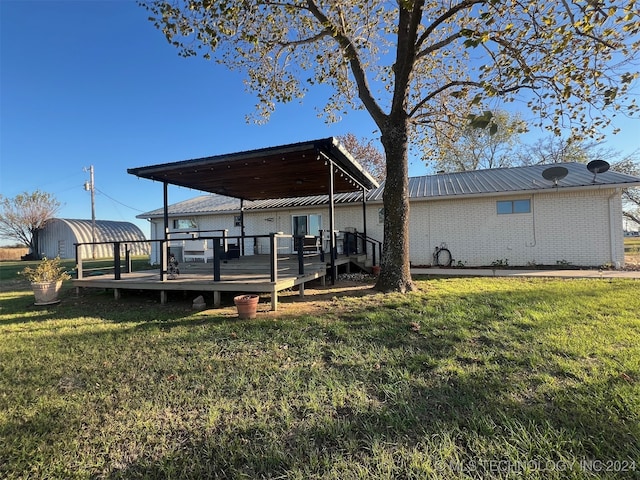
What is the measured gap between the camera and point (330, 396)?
272 centimetres

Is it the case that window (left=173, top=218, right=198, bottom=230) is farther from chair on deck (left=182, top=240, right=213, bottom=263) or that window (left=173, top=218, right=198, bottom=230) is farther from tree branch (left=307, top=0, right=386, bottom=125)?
tree branch (left=307, top=0, right=386, bottom=125)

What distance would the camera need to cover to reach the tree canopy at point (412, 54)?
564 cm

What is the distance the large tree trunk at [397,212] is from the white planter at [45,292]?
7516 millimetres

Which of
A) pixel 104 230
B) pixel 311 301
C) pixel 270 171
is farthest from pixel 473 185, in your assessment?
pixel 104 230

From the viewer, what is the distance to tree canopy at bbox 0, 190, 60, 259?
31.7 m

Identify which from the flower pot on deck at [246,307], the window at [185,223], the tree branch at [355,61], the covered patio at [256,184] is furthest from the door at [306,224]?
the flower pot on deck at [246,307]

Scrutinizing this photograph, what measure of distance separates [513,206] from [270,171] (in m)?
9.45

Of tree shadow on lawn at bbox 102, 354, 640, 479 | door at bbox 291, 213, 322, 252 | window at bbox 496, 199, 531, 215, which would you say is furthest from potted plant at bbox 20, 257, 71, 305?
window at bbox 496, 199, 531, 215

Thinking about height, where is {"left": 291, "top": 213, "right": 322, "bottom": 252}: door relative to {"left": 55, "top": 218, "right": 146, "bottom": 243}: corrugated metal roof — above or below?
below

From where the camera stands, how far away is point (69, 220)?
3272 centimetres

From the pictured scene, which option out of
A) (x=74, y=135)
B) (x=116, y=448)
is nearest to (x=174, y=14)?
(x=116, y=448)

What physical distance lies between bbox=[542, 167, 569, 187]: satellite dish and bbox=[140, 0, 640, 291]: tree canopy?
4334 mm

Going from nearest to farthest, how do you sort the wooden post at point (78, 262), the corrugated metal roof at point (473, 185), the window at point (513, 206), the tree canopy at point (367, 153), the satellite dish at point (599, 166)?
the wooden post at point (78, 262) → the satellite dish at point (599, 166) → the corrugated metal roof at point (473, 185) → the window at point (513, 206) → the tree canopy at point (367, 153)

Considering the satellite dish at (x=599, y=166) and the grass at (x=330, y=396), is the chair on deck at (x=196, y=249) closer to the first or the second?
the grass at (x=330, y=396)
